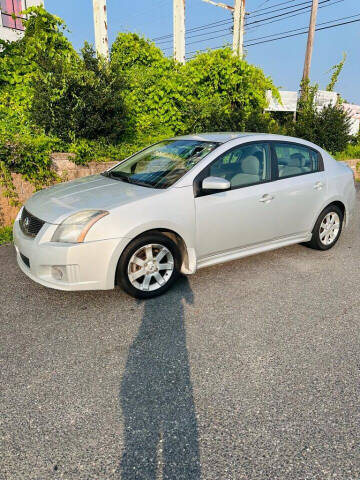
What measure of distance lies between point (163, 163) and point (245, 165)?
93 cm

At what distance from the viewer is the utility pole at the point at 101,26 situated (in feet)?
30.6

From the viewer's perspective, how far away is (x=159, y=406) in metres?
2.22

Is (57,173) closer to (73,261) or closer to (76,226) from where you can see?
(76,226)

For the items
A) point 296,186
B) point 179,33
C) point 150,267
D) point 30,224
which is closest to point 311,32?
point 179,33

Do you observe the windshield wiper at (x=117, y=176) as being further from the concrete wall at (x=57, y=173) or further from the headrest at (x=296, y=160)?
the concrete wall at (x=57, y=173)

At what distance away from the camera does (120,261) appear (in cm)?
329

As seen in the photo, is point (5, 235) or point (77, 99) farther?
point (77, 99)

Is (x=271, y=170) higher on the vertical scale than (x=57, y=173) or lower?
higher

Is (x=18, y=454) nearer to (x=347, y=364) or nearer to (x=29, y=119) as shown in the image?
(x=347, y=364)

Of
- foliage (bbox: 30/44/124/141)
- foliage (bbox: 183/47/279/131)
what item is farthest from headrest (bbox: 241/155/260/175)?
foliage (bbox: 183/47/279/131)

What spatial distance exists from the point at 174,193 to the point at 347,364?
2089 millimetres

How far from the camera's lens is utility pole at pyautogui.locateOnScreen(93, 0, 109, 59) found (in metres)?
9.33

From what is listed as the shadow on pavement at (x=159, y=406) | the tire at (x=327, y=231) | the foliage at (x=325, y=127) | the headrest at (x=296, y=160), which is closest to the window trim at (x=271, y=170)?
the headrest at (x=296, y=160)

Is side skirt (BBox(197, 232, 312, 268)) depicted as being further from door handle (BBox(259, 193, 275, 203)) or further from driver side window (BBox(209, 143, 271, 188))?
driver side window (BBox(209, 143, 271, 188))
